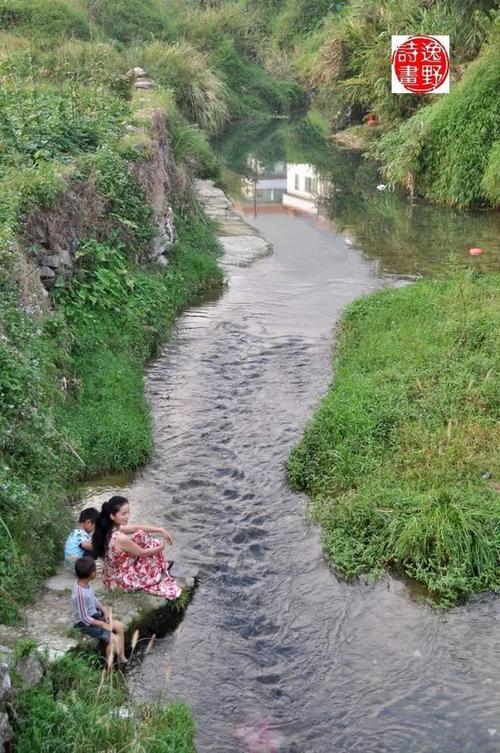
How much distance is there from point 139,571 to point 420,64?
19298mm

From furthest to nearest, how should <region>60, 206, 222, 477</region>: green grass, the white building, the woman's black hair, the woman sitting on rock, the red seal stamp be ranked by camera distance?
1. the white building
2. the red seal stamp
3. <region>60, 206, 222, 477</region>: green grass
4. the woman's black hair
5. the woman sitting on rock

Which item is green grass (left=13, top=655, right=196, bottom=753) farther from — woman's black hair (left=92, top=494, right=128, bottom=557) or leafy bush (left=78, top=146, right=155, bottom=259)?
leafy bush (left=78, top=146, right=155, bottom=259)

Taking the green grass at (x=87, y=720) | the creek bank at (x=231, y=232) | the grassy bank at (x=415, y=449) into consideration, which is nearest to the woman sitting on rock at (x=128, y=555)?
the green grass at (x=87, y=720)

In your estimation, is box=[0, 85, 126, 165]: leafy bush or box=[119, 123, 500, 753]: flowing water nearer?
box=[119, 123, 500, 753]: flowing water

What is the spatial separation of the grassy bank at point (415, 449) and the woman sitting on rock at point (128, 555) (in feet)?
4.93

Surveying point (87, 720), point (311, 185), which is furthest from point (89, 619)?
point (311, 185)

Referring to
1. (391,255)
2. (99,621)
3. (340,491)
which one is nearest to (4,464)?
(99,621)

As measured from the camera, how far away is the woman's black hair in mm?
7270

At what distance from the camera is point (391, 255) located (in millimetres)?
17234

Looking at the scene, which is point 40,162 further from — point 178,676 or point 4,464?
point 178,676

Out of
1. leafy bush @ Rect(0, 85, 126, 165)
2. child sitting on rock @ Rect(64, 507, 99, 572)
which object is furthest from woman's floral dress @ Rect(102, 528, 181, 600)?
leafy bush @ Rect(0, 85, 126, 165)

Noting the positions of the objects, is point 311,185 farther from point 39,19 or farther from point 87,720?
point 87,720

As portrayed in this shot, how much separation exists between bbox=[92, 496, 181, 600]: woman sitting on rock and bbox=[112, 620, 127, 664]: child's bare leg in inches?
22.8

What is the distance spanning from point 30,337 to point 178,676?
3.72 metres
